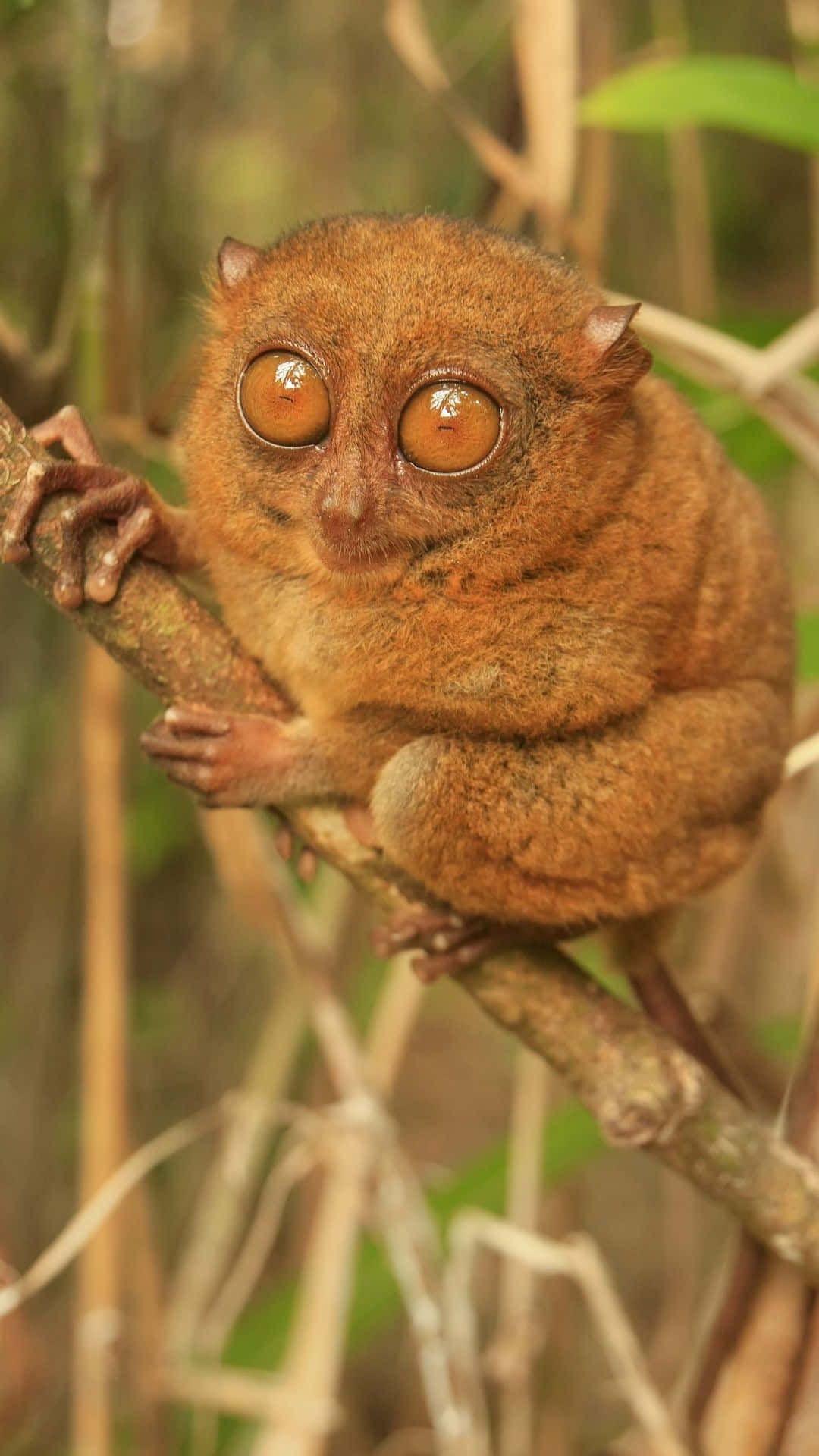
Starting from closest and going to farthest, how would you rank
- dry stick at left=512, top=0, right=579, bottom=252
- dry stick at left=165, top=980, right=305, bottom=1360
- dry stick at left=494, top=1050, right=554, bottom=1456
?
dry stick at left=512, top=0, right=579, bottom=252
dry stick at left=494, top=1050, right=554, bottom=1456
dry stick at left=165, top=980, right=305, bottom=1360

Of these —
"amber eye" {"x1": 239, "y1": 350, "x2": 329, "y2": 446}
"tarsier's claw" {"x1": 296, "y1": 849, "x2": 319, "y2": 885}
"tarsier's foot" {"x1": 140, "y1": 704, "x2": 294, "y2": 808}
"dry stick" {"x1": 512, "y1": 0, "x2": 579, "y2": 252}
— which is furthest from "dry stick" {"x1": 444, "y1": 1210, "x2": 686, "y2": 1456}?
"dry stick" {"x1": 512, "y1": 0, "x2": 579, "y2": 252}

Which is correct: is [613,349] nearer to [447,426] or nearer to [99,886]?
[447,426]

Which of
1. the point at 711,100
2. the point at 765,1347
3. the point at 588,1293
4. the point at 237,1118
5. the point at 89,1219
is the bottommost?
Result: the point at 765,1347

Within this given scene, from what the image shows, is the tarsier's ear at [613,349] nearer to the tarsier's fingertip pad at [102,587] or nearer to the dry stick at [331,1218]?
the tarsier's fingertip pad at [102,587]

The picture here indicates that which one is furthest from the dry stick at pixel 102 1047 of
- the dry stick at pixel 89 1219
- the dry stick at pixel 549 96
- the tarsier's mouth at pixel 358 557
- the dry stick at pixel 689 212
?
the dry stick at pixel 689 212

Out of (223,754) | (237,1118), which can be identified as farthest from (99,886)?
(223,754)

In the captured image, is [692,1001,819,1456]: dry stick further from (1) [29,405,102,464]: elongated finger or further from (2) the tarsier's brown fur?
(1) [29,405,102,464]: elongated finger
